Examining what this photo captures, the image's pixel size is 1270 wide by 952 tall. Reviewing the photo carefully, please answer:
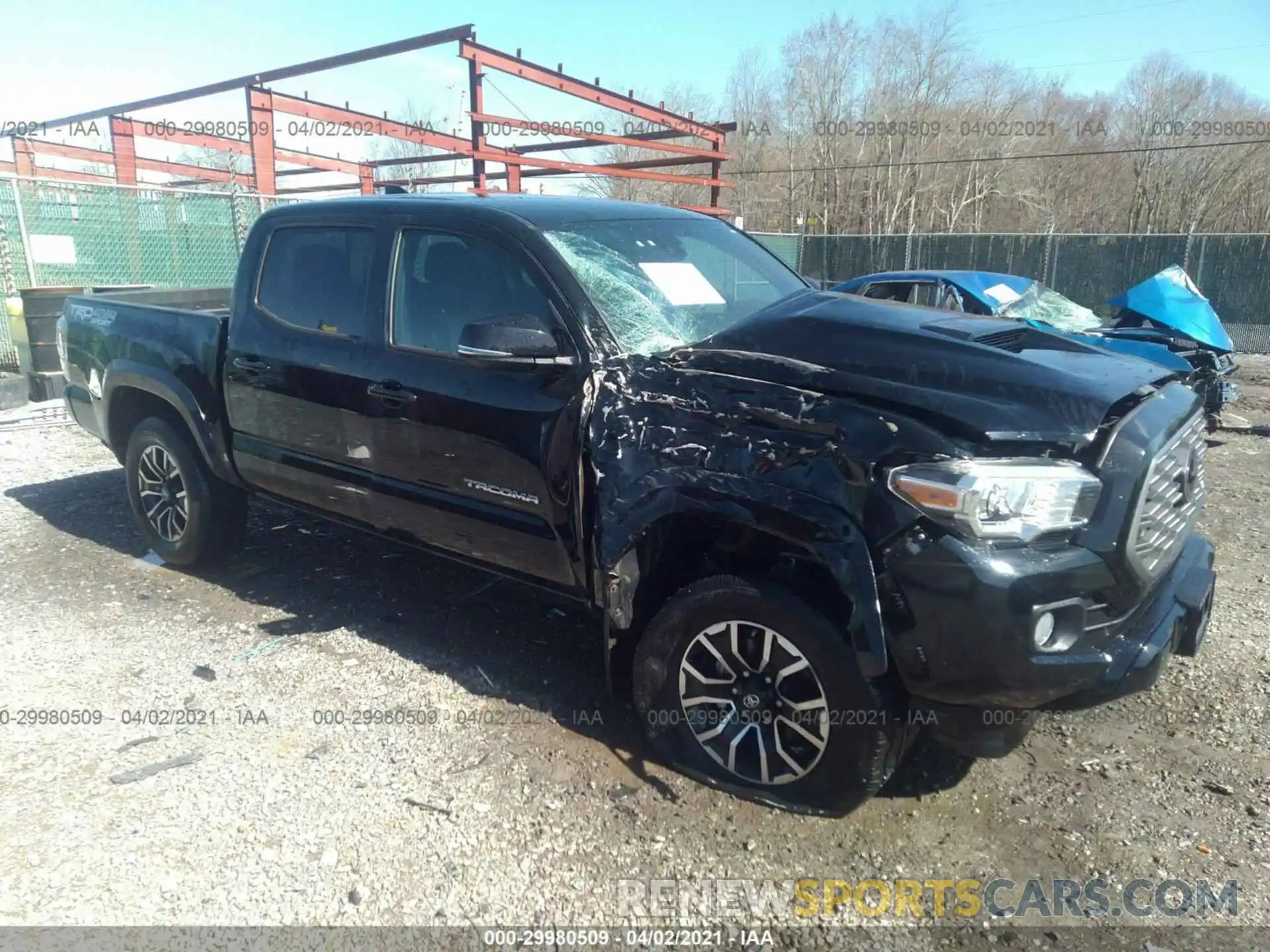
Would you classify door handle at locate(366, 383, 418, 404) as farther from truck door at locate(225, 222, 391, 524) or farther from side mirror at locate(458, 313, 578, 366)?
side mirror at locate(458, 313, 578, 366)

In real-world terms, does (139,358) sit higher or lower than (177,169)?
lower

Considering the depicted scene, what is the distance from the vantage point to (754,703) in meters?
2.82

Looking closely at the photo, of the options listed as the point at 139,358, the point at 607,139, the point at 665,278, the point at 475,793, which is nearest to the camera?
the point at 475,793

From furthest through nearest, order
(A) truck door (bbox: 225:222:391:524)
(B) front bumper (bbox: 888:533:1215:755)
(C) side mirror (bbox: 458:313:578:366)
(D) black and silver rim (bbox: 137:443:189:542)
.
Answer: (D) black and silver rim (bbox: 137:443:189:542) < (A) truck door (bbox: 225:222:391:524) < (C) side mirror (bbox: 458:313:578:366) < (B) front bumper (bbox: 888:533:1215:755)

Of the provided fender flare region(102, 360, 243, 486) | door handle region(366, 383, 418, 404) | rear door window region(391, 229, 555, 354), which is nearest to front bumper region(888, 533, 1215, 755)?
rear door window region(391, 229, 555, 354)

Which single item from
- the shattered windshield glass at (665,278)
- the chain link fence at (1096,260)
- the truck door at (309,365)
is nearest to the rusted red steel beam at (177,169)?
the chain link fence at (1096,260)

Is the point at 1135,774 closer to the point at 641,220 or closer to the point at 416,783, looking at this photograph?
the point at 416,783

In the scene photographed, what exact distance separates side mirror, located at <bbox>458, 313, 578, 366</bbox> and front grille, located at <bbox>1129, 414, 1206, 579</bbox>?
1.86 meters

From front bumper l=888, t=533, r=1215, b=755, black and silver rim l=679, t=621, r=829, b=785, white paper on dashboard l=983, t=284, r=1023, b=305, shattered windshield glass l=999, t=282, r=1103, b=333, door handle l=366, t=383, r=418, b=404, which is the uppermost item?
white paper on dashboard l=983, t=284, r=1023, b=305

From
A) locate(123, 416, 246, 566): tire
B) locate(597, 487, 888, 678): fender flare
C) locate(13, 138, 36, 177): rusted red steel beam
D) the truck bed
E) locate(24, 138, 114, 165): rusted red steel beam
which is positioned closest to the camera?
locate(597, 487, 888, 678): fender flare

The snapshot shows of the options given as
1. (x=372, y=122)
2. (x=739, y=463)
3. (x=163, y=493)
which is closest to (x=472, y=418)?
(x=739, y=463)

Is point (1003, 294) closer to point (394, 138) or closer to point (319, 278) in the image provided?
point (319, 278)

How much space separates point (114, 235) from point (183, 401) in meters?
8.57

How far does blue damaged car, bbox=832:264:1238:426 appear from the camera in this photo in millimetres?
8008
